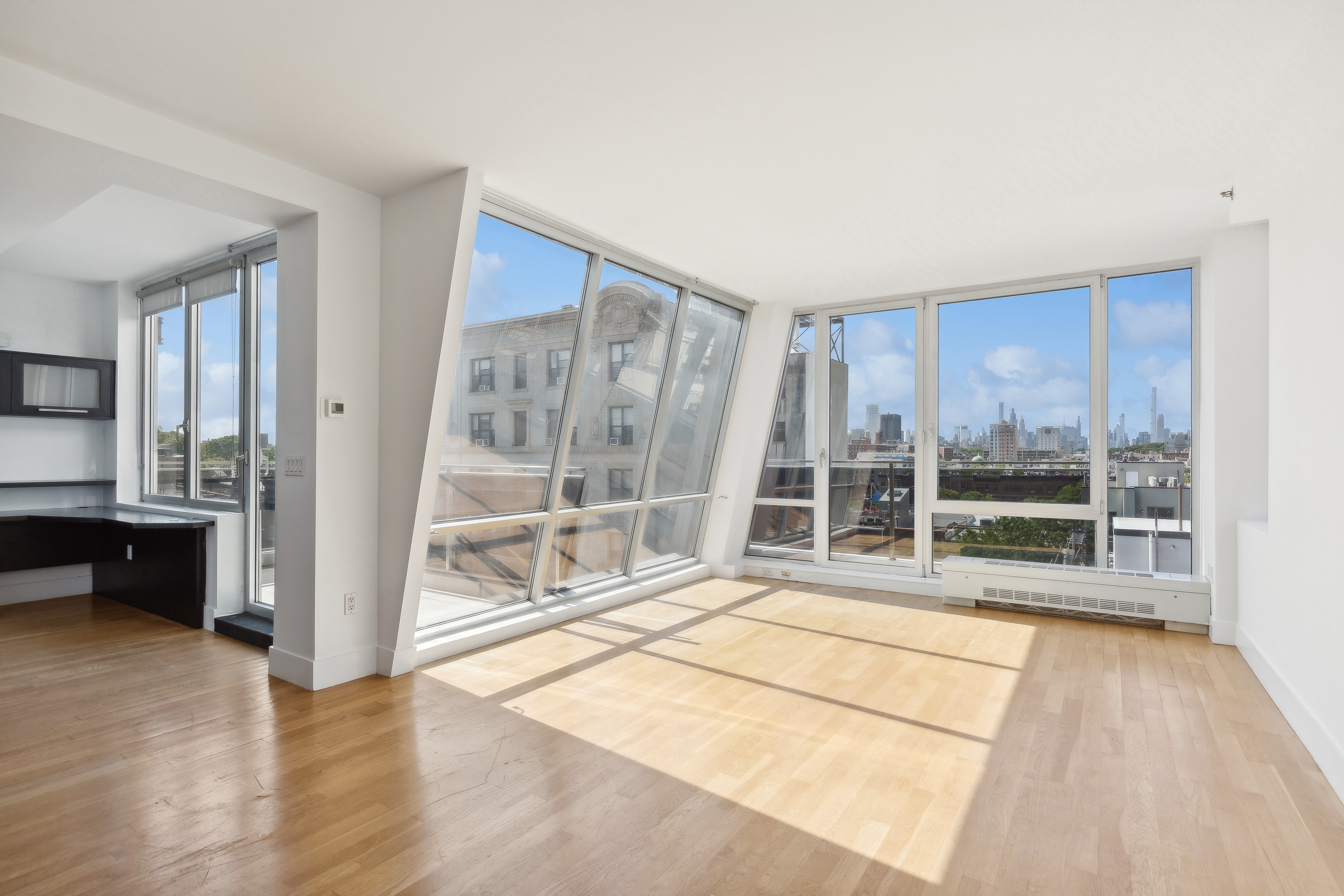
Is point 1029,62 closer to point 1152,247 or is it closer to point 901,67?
point 901,67

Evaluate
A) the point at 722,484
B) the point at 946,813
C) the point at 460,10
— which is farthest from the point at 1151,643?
the point at 460,10

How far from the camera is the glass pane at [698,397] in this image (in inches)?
236

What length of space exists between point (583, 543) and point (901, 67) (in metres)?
3.94

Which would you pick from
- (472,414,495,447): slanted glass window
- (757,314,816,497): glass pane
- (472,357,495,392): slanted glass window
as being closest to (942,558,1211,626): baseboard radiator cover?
(757,314,816,497): glass pane

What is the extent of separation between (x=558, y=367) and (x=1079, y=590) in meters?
4.22

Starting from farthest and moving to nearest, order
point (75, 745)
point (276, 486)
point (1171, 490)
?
point (1171, 490)
point (276, 486)
point (75, 745)

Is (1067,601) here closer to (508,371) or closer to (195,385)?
(508,371)

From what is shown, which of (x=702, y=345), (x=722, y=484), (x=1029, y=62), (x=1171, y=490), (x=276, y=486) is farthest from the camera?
(x=722, y=484)

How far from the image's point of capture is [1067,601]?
16.7ft

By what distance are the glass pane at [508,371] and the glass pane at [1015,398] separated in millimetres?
3434

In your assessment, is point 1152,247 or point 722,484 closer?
point 1152,247

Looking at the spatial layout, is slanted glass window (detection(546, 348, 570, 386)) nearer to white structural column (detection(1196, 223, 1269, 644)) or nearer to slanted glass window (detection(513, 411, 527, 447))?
slanted glass window (detection(513, 411, 527, 447))

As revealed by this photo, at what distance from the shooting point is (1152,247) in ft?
15.5

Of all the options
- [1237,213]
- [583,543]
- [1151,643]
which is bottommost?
[1151,643]
